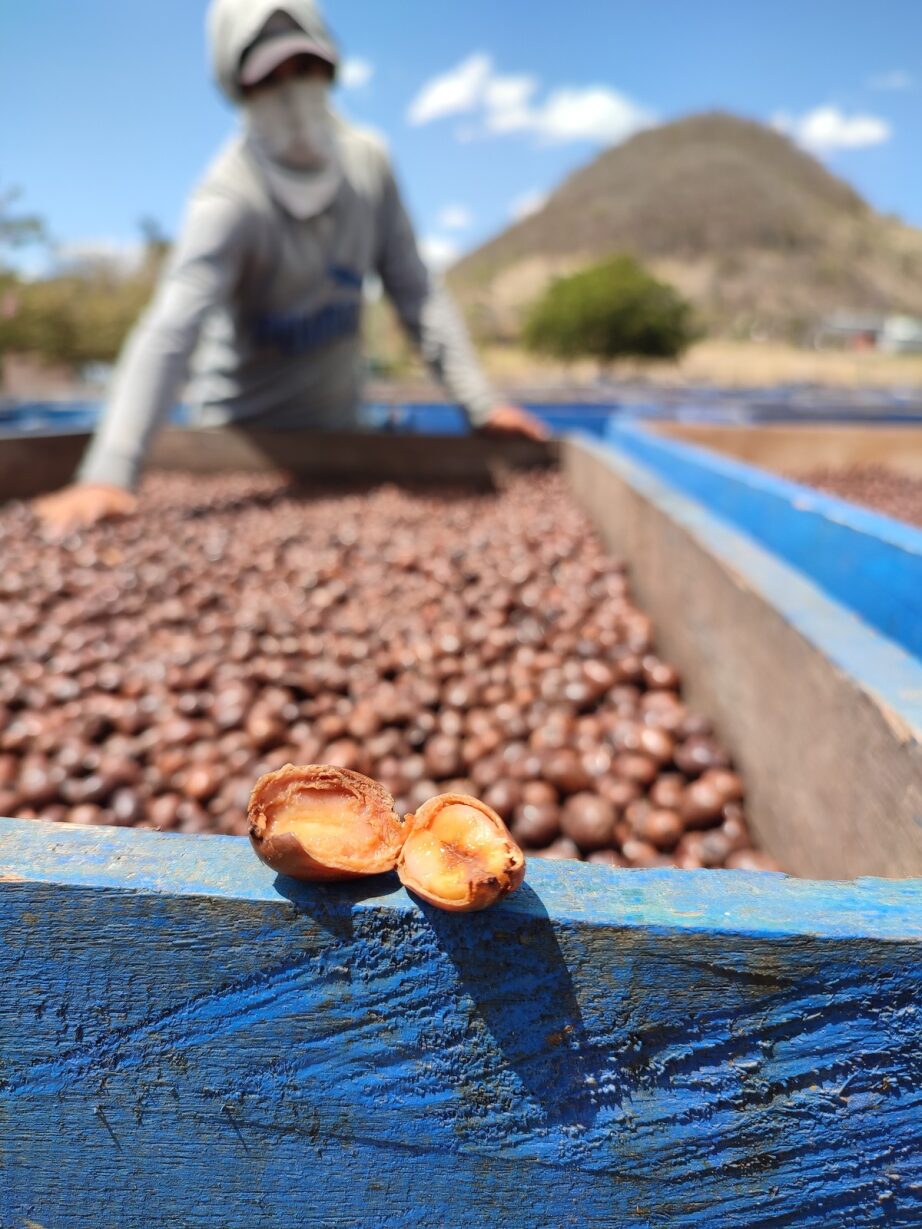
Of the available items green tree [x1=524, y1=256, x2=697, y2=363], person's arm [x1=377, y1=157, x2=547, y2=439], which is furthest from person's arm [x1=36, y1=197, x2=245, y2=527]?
green tree [x1=524, y1=256, x2=697, y2=363]

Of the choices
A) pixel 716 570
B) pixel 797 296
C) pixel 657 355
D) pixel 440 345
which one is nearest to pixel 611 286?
pixel 657 355

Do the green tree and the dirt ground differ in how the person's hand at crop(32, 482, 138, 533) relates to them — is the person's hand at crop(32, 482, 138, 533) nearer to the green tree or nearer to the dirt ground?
the dirt ground

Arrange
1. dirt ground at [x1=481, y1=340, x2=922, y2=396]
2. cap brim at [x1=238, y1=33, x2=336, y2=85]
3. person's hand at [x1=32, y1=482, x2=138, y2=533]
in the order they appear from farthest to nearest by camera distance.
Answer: dirt ground at [x1=481, y1=340, x2=922, y2=396]
cap brim at [x1=238, y1=33, x2=336, y2=85]
person's hand at [x1=32, y1=482, x2=138, y2=533]

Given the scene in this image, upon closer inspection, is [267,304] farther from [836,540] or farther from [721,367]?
[721,367]

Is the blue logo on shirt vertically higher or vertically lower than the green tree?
lower

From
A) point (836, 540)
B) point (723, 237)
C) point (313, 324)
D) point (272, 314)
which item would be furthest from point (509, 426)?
point (723, 237)
